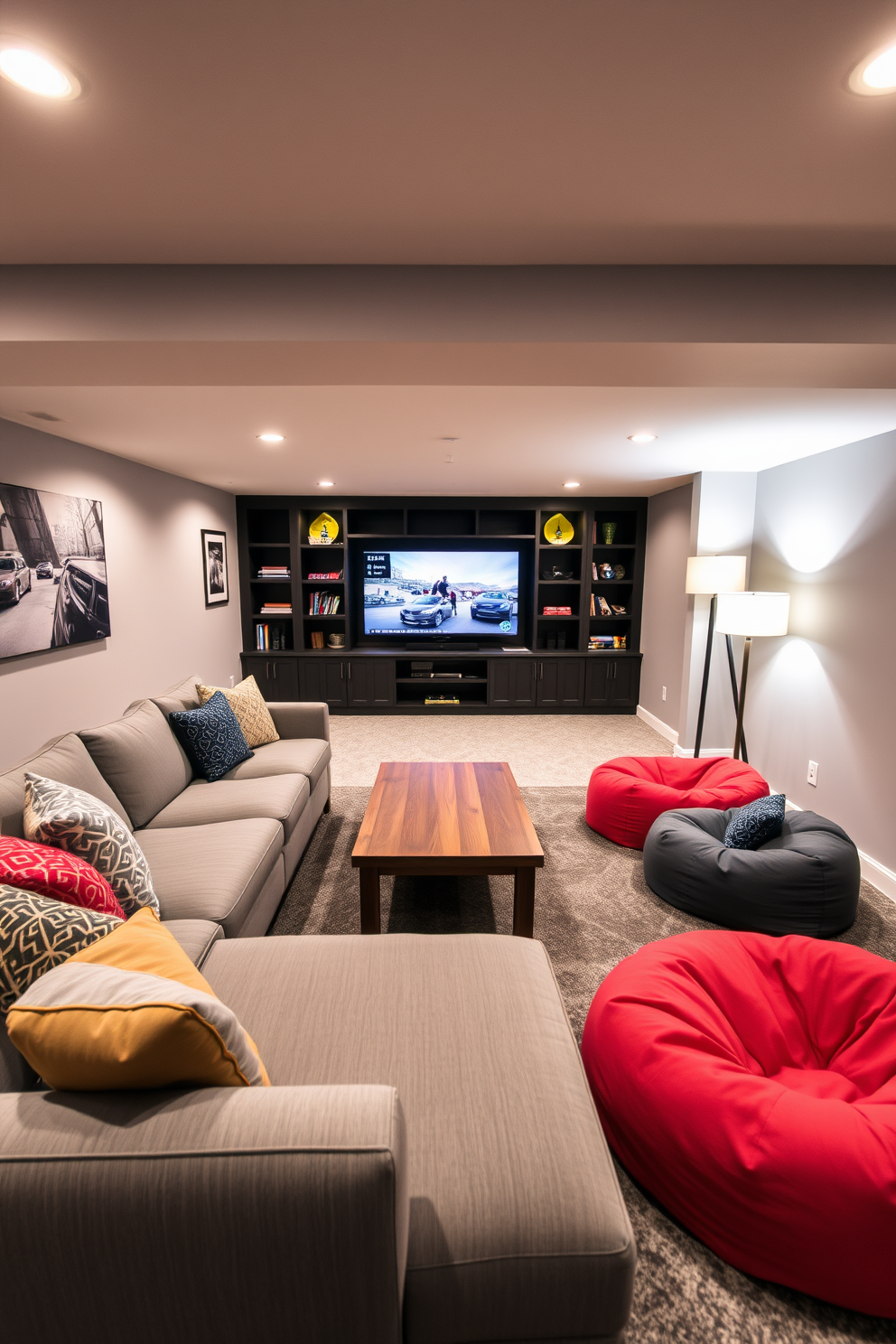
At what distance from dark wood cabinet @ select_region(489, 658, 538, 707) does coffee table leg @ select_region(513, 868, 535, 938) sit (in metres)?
3.92

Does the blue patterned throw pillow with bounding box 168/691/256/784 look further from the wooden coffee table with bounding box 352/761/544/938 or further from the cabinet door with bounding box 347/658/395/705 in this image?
the cabinet door with bounding box 347/658/395/705

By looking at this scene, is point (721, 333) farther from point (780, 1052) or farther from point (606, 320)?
point (780, 1052)

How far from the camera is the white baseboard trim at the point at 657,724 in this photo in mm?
5398

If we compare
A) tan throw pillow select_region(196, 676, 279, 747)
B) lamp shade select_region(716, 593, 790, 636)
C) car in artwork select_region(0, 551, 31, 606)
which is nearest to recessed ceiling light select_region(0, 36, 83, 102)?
car in artwork select_region(0, 551, 31, 606)

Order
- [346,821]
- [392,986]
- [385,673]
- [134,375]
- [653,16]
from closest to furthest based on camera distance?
[653,16], [392,986], [134,375], [346,821], [385,673]

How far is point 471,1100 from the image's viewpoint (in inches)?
46.6

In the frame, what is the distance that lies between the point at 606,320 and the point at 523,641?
16.5 ft

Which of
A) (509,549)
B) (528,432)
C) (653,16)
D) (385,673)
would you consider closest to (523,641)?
(509,549)

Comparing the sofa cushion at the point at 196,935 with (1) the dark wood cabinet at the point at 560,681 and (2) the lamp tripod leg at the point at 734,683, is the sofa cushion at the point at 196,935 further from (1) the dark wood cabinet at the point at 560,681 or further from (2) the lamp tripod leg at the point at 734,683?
(1) the dark wood cabinet at the point at 560,681

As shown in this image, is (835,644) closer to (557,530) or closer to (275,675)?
(557,530)

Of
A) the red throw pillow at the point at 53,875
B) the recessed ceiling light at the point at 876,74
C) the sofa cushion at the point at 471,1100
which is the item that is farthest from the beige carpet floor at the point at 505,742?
the recessed ceiling light at the point at 876,74

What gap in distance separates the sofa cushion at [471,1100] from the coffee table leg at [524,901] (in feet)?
1.99

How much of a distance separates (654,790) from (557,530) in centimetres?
358

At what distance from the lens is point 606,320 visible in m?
1.61
